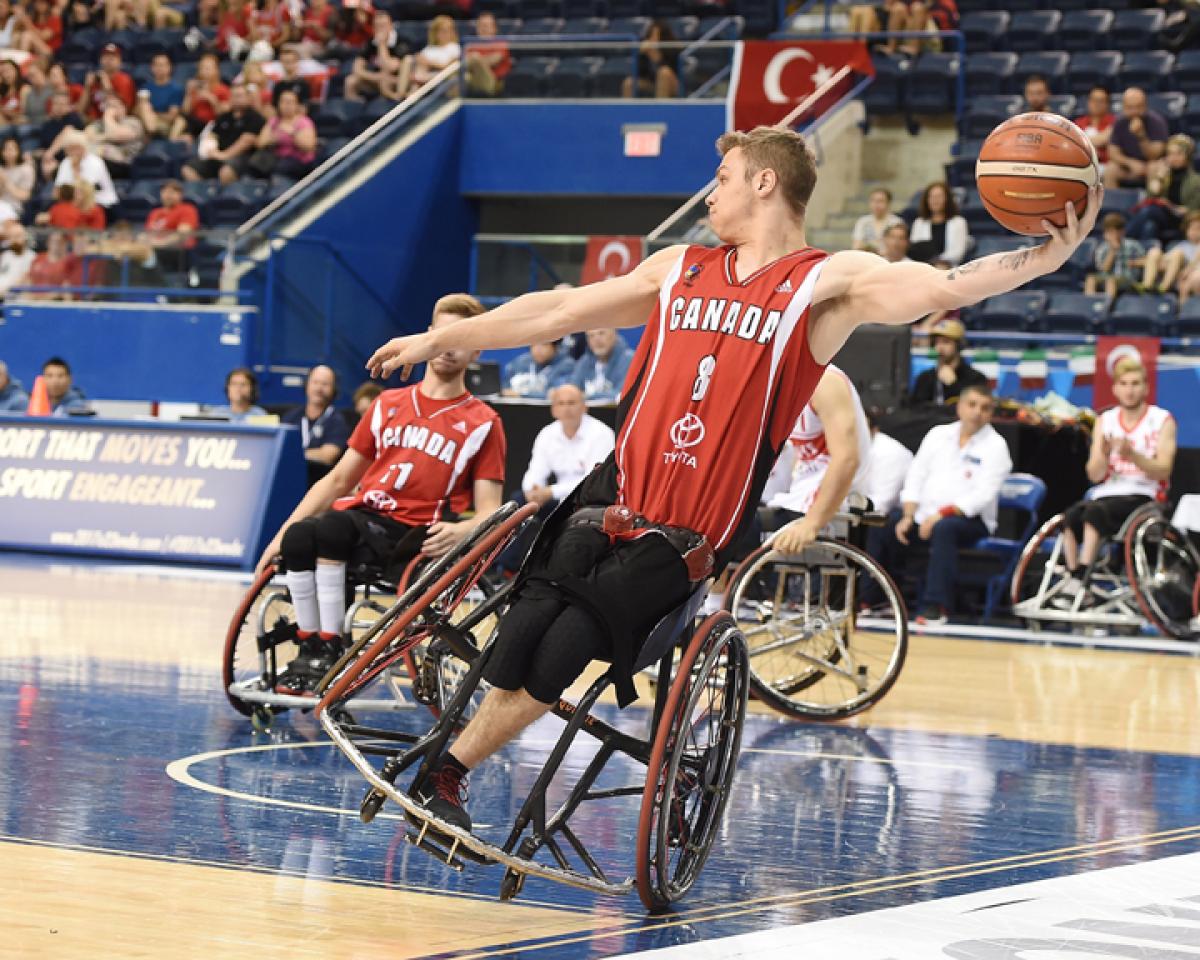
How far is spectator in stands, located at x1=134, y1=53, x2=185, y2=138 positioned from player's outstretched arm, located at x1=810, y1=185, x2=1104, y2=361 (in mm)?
17196

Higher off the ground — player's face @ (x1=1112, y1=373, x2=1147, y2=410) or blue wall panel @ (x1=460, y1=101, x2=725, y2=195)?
blue wall panel @ (x1=460, y1=101, x2=725, y2=195)

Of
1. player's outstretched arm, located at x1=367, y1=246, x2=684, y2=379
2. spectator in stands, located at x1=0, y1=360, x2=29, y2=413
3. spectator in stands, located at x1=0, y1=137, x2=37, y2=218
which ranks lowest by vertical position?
spectator in stands, located at x1=0, y1=360, x2=29, y2=413

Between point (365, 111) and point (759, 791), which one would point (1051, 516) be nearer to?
point (759, 791)

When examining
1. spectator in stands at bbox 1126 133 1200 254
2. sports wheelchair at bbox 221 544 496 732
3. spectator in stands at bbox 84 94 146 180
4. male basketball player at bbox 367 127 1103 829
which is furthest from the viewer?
spectator in stands at bbox 84 94 146 180

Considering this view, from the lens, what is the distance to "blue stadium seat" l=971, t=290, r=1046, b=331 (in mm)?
15320

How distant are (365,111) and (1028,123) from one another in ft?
52.9

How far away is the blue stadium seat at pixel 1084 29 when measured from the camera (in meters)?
18.2

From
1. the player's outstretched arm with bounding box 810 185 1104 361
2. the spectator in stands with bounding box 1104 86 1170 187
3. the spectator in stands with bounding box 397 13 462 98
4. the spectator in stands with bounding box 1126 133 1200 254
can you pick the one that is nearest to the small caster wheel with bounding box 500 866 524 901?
the player's outstretched arm with bounding box 810 185 1104 361

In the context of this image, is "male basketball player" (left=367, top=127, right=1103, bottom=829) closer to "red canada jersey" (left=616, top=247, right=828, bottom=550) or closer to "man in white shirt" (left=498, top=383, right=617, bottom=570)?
"red canada jersey" (left=616, top=247, right=828, bottom=550)

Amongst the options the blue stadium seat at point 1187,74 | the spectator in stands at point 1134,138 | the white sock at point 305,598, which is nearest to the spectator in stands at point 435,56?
the spectator in stands at point 1134,138

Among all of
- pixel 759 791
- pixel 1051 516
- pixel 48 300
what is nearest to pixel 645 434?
pixel 759 791

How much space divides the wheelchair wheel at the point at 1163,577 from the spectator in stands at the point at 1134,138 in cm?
563

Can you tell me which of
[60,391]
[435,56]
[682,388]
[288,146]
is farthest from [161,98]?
[682,388]

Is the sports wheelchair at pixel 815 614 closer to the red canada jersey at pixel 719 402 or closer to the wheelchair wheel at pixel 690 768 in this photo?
the wheelchair wheel at pixel 690 768
